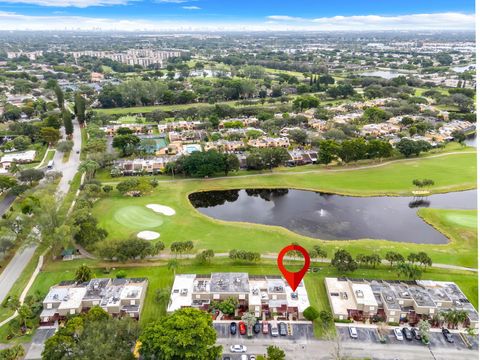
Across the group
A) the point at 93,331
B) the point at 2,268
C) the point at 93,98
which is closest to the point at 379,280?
the point at 93,331

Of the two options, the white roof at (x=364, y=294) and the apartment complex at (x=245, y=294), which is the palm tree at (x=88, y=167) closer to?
the apartment complex at (x=245, y=294)

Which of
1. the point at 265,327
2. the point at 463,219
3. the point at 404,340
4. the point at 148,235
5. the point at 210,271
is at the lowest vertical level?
the point at 463,219

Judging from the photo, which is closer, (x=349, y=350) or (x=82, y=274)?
(x=349, y=350)

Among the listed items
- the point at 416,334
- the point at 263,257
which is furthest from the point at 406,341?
the point at 263,257

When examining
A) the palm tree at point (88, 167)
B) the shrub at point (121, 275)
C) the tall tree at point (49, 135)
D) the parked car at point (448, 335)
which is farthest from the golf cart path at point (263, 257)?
the tall tree at point (49, 135)

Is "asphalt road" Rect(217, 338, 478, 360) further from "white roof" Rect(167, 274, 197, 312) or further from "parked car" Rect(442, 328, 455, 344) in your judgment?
"white roof" Rect(167, 274, 197, 312)

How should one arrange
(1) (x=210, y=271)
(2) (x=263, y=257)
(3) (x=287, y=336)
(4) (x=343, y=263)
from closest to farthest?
(3) (x=287, y=336) < (4) (x=343, y=263) < (1) (x=210, y=271) < (2) (x=263, y=257)

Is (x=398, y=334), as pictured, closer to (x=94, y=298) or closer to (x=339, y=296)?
(x=339, y=296)

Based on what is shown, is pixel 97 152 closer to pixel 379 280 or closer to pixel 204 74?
pixel 379 280
